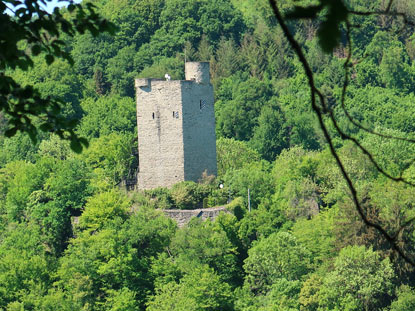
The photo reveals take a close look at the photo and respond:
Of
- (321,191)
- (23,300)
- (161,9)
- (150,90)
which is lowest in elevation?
(23,300)

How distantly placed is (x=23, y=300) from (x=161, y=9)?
1417 inches

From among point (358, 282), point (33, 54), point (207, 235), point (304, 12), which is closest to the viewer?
point (304, 12)

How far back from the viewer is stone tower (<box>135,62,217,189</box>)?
3931 centimetres

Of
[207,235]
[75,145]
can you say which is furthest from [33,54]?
[207,235]

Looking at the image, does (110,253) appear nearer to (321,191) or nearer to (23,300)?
(23,300)

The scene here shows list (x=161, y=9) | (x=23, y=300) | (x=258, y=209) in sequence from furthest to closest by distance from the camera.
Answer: (x=161, y=9)
(x=258, y=209)
(x=23, y=300)

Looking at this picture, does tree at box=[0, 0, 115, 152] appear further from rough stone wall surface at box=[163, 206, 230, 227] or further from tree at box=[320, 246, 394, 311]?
rough stone wall surface at box=[163, 206, 230, 227]

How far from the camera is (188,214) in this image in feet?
124

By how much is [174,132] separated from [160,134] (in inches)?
20.9

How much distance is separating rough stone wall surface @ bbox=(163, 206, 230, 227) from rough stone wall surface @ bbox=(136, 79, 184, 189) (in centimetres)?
145

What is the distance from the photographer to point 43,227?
40000mm

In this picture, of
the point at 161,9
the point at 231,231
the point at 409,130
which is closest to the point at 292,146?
the point at 409,130

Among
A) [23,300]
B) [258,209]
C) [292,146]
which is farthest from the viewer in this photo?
[292,146]

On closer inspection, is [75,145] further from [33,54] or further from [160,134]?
[160,134]
